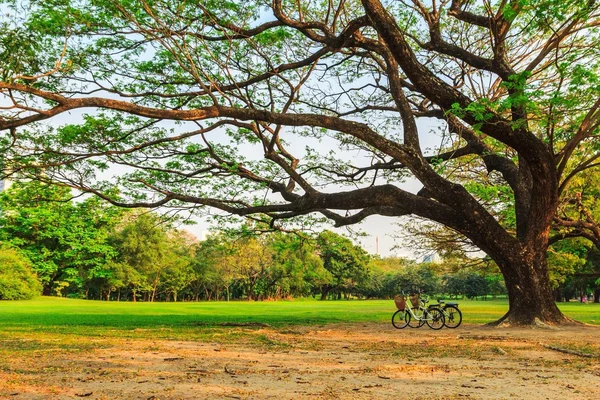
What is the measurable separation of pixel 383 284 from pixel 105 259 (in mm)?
42070

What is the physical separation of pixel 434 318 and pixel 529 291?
2.36 m

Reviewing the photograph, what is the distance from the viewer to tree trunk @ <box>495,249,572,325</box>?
37.0 ft

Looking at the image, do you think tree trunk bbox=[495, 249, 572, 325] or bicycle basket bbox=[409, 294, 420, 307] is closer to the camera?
tree trunk bbox=[495, 249, 572, 325]

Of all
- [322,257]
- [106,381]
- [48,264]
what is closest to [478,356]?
[106,381]

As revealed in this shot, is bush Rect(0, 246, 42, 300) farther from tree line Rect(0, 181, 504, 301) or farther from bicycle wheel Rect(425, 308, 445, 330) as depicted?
bicycle wheel Rect(425, 308, 445, 330)

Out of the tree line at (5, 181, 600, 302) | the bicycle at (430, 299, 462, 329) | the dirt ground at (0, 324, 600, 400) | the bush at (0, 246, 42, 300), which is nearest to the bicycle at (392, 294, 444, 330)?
the bicycle at (430, 299, 462, 329)

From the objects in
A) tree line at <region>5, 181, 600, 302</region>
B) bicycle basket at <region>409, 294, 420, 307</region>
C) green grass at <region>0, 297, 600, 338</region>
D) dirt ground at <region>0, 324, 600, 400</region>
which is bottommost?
green grass at <region>0, 297, 600, 338</region>

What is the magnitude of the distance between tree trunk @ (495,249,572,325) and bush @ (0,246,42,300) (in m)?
33.8

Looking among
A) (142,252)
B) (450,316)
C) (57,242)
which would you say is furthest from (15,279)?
(450,316)

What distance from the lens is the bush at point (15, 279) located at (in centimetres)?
3347

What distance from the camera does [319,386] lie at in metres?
4.64

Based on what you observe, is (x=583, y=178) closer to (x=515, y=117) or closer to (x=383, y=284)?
(x=515, y=117)

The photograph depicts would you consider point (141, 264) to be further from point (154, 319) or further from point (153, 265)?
point (154, 319)

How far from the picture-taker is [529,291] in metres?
11.3
